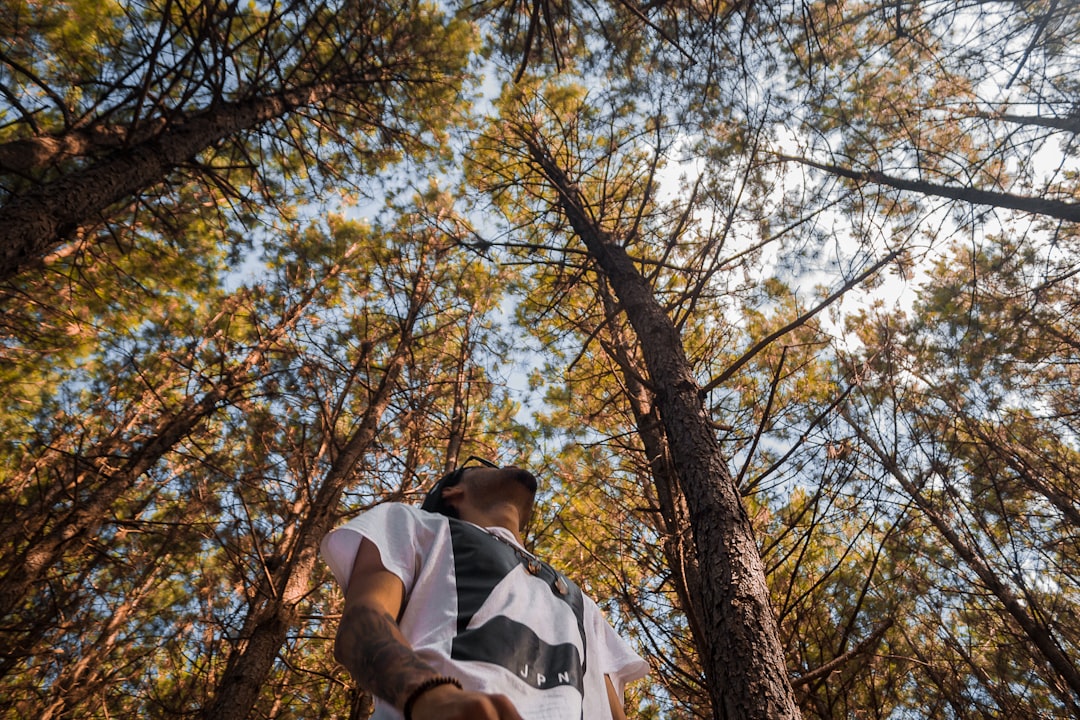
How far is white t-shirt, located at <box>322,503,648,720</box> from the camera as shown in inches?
43.7

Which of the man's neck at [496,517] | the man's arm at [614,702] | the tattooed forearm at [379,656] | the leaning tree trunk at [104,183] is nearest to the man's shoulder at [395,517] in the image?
the tattooed forearm at [379,656]

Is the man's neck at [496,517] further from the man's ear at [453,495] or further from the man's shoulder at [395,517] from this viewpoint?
the man's shoulder at [395,517]

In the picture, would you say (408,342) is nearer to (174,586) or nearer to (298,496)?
(298,496)

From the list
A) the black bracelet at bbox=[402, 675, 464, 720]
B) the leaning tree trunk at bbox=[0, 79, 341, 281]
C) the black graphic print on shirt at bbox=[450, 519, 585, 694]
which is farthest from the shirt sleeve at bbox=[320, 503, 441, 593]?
the leaning tree trunk at bbox=[0, 79, 341, 281]

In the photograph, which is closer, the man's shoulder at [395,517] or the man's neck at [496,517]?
the man's shoulder at [395,517]

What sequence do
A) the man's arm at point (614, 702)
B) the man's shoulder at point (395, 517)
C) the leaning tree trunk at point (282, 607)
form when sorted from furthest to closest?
1. the leaning tree trunk at point (282, 607)
2. the man's arm at point (614, 702)
3. the man's shoulder at point (395, 517)

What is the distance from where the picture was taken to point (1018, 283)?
591cm

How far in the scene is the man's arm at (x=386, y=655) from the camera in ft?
2.59

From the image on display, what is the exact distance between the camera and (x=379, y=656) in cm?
92

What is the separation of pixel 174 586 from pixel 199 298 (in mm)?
4322

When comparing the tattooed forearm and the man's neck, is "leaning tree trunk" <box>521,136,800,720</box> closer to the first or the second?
the man's neck

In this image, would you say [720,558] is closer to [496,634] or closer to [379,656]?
[496,634]

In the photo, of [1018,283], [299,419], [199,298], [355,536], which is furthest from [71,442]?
[1018,283]

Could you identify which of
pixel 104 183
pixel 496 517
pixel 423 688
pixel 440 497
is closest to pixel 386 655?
pixel 423 688
